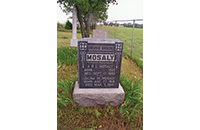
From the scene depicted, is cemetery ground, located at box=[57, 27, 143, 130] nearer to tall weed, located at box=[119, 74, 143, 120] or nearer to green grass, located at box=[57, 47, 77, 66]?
tall weed, located at box=[119, 74, 143, 120]

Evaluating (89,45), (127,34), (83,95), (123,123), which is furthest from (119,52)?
(127,34)

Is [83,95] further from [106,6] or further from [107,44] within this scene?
[106,6]

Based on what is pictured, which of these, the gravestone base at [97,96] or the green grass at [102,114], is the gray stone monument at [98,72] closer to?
the gravestone base at [97,96]

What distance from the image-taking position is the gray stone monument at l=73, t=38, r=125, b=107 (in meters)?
2.50

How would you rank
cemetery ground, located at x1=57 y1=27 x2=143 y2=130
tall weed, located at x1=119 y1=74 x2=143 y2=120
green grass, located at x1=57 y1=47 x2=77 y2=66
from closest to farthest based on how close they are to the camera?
1. cemetery ground, located at x1=57 y1=27 x2=143 y2=130
2. tall weed, located at x1=119 y1=74 x2=143 y2=120
3. green grass, located at x1=57 y1=47 x2=77 y2=66

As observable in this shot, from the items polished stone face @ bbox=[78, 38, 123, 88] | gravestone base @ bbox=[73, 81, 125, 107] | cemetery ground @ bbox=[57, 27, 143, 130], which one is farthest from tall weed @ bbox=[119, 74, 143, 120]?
polished stone face @ bbox=[78, 38, 123, 88]

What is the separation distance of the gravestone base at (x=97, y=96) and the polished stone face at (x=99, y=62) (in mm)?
121

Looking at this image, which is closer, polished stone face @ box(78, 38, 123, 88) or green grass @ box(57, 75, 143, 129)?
green grass @ box(57, 75, 143, 129)

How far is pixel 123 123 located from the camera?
7.44ft

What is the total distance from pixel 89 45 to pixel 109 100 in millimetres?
1195

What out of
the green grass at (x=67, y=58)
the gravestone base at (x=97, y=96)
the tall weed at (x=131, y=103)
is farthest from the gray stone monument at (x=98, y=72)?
the green grass at (x=67, y=58)

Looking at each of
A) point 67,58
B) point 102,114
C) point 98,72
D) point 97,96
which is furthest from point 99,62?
point 67,58

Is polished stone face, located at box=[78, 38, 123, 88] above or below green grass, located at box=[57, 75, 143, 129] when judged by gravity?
above

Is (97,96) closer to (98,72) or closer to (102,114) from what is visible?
(102,114)
